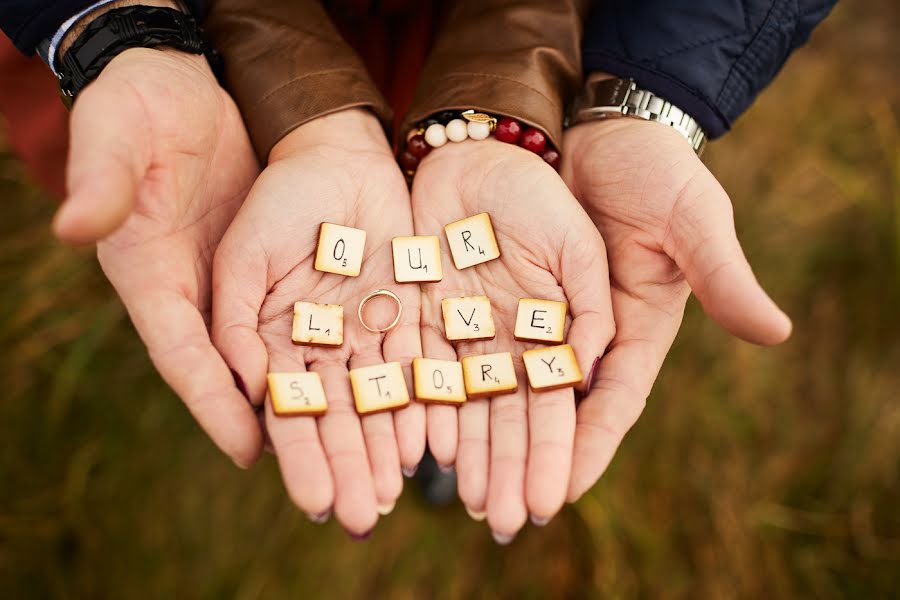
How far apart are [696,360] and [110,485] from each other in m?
2.77

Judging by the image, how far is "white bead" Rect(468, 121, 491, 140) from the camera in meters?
2.40

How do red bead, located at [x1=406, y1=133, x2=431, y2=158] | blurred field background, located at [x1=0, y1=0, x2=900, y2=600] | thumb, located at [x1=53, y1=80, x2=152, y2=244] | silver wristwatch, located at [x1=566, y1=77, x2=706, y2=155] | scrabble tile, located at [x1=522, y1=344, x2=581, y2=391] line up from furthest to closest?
blurred field background, located at [x1=0, y1=0, x2=900, y2=600] < red bead, located at [x1=406, y1=133, x2=431, y2=158] < silver wristwatch, located at [x1=566, y1=77, x2=706, y2=155] < scrabble tile, located at [x1=522, y1=344, x2=581, y2=391] < thumb, located at [x1=53, y1=80, x2=152, y2=244]

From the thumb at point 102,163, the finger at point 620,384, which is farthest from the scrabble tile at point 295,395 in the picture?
the finger at point 620,384

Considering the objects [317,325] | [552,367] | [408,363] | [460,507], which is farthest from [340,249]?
[460,507]

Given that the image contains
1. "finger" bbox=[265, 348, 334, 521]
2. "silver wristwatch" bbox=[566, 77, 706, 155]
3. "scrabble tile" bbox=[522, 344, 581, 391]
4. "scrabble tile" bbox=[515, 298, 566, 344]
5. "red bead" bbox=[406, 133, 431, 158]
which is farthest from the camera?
"red bead" bbox=[406, 133, 431, 158]

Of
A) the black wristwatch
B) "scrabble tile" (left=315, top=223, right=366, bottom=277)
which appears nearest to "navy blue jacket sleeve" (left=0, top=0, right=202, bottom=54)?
the black wristwatch

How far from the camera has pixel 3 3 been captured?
1.97 meters

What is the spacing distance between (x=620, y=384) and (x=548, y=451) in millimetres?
313

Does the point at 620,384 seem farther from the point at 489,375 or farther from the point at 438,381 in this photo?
the point at 438,381

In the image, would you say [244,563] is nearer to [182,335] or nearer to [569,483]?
[182,335]

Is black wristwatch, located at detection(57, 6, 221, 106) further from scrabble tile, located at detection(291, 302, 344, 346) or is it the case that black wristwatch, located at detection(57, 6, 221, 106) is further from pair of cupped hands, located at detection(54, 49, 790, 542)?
scrabble tile, located at detection(291, 302, 344, 346)

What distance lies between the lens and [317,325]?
6.77 ft

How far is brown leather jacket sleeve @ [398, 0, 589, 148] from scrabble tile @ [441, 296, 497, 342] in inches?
25.5

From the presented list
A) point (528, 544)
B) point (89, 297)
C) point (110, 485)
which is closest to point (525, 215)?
point (528, 544)
